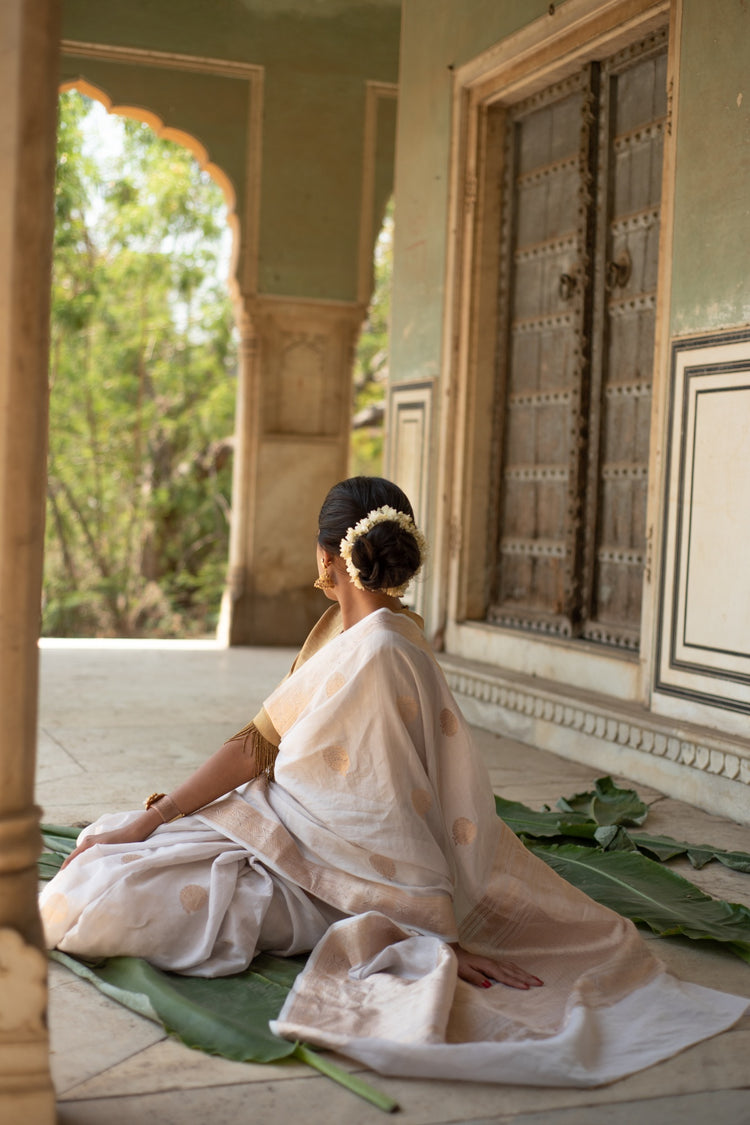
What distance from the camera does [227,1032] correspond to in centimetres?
233

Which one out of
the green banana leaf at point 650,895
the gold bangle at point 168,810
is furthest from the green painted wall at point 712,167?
the gold bangle at point 168,810

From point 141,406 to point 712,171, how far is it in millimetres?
13064

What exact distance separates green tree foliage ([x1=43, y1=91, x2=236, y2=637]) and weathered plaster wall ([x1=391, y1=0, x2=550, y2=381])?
31.8ft

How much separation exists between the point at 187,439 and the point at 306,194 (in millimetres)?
8994

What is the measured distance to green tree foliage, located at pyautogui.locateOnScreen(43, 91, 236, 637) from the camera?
1652 centimetres

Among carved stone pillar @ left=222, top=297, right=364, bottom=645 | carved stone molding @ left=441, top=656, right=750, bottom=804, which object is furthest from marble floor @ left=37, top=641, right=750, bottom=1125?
carved stone pillar @ left=222, top=297, right=364, bottom=645

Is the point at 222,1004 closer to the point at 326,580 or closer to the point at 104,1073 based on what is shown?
the point at 104,1073

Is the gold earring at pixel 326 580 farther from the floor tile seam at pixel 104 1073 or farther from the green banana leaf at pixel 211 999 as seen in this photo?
the floor tile seam at pixel 104 1073

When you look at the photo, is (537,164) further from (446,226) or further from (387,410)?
(387,410)

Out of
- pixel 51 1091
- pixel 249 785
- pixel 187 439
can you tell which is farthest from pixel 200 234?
Answer: pixel 51 1091

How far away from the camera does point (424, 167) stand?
661 centimetres

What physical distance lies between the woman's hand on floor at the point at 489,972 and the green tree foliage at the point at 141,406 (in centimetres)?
1396

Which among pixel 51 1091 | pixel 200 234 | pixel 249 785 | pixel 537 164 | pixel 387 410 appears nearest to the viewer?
pixel 51 1091

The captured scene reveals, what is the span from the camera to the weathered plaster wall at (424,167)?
A: 6.36m
